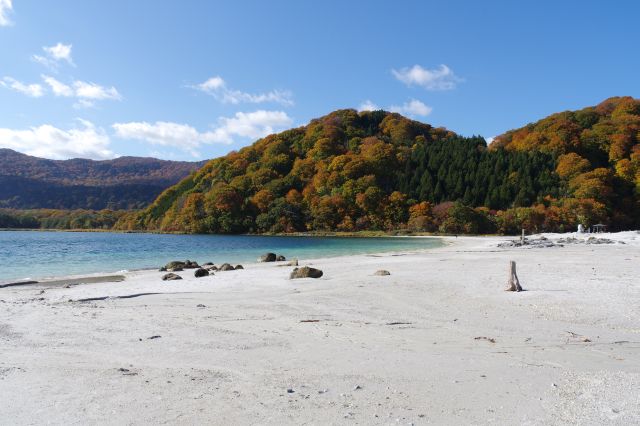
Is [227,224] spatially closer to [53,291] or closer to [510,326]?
[53,291]

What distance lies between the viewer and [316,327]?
28.6ft

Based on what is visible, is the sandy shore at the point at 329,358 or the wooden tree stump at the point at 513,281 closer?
the sandy shore at the point at 329,358

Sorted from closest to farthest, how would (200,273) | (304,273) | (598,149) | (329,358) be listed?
(329,358) → (304,273) → (200,273) → (598,149)

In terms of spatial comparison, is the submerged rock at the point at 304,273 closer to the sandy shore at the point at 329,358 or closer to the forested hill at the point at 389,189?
the sandy shore at the point at 329,358

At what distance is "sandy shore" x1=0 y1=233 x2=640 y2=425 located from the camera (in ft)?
15.4

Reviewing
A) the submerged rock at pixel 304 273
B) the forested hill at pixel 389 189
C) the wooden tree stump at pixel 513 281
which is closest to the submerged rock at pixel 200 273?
the submerged rock at pixel 304 273

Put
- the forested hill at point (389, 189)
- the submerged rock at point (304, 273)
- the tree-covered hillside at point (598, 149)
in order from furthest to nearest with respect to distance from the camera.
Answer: the forested hill at point (389, 189) < the tree-covered hillside at point (598, 149) < the submerged rock at point (304, 273)

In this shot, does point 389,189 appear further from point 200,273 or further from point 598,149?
point 200,273

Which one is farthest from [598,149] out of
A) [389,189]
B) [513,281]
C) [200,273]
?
[200,273]

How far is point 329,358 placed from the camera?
6.61 m

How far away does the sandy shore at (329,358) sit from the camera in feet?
15.4

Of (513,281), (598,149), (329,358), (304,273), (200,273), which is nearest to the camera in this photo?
(329,358)

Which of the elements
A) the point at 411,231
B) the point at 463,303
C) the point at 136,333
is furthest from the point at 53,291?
the point at 411,231

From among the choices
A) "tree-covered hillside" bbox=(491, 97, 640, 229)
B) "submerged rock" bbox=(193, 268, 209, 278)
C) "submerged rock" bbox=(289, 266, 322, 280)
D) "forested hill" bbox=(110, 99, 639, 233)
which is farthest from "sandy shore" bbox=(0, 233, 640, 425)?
"tree-covered hillside" bbox=(491, 97, 640, 229)
